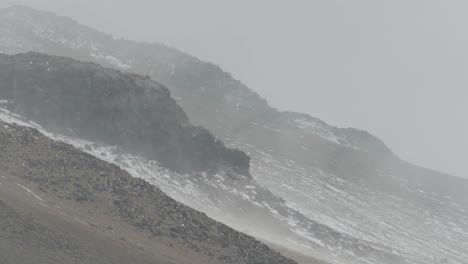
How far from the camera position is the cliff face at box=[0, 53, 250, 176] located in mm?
99750

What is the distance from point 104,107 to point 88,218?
60.7 meters

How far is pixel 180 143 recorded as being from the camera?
117375mm

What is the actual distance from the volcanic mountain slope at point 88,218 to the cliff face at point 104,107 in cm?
3592

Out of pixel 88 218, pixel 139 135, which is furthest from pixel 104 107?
pixel 88 218

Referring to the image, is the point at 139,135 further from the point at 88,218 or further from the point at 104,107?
the point at 88,218

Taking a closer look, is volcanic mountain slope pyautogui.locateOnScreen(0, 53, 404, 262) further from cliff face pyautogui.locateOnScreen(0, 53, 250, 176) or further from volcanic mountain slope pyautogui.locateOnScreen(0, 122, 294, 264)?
volcanic mountain slope pyautogui.locateOnScreen(0, 122, 294, 264)

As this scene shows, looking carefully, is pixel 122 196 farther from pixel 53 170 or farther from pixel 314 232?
pixel 314 232

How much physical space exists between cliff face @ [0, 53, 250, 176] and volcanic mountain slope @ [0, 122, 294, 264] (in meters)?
35.9

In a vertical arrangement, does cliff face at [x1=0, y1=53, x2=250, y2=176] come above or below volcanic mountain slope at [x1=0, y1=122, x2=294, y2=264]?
above

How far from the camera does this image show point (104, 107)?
107 metres

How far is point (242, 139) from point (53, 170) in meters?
137

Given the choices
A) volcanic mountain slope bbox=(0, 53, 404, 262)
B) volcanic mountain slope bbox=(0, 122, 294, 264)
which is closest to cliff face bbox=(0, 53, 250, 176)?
volcanic mountain slope bbox=(0, 53, 404, 262)

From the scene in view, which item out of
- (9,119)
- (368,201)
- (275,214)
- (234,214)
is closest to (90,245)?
(9,119)

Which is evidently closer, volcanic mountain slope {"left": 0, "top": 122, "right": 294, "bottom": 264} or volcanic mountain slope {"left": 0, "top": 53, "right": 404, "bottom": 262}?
volcanic mountain slope {"left": 0, "top": 122, "right": 294, "bottom": 264}
